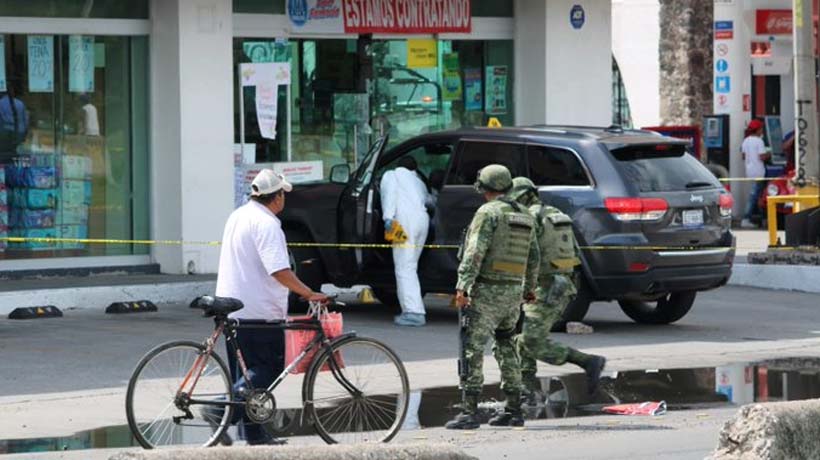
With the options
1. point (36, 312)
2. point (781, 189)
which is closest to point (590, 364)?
point (36, 312)

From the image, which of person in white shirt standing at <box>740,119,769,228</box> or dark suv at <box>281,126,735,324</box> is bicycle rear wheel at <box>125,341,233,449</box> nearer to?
dark suv at <box>281,126,735,324</box>

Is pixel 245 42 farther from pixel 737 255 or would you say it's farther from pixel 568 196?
pixel 737 255

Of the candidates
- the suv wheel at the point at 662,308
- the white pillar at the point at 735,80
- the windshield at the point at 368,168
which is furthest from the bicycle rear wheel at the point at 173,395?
the white pillar at the point at 735,80

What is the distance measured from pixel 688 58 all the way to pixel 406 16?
12687 millimetres

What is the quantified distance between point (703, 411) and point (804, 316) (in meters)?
6.13

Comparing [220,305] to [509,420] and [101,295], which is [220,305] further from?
[101,295]

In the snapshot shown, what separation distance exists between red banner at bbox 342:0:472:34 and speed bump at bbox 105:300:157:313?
14.5 ft

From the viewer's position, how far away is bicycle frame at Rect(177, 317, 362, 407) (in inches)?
406

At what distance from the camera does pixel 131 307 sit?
58.2ft

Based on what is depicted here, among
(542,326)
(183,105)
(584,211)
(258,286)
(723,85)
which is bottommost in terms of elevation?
(542,326)

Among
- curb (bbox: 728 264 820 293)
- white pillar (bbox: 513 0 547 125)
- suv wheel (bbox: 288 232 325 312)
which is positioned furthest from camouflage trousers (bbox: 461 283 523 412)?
white pillar (bbox: 513 0 547 125)

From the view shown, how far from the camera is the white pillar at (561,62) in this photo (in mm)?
21719

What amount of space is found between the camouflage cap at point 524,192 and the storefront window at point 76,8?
7.99 metres

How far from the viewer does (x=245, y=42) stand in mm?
20078
